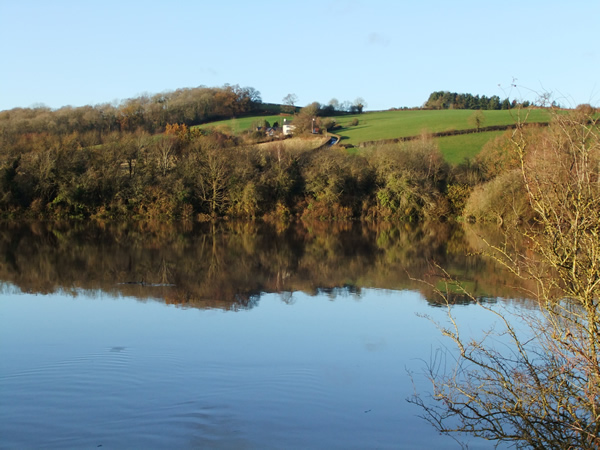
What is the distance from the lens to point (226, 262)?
21.0 meters

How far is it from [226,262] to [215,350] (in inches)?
431

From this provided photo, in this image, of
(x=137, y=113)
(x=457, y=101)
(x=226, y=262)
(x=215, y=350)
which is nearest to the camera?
(x=215, y=350)

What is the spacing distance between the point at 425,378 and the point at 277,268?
11318 mm

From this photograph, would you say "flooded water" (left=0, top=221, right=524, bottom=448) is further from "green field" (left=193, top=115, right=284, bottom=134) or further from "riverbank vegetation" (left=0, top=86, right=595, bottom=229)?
"green field" (left=193, top=115, right=284, bottom=134)

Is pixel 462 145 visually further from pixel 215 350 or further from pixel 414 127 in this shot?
pixel 215 350

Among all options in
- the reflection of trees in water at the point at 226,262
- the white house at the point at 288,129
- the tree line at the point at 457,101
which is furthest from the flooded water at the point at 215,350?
the tree line at the point at 457,101

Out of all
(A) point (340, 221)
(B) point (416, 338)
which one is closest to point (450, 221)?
(A) point (340, 221)

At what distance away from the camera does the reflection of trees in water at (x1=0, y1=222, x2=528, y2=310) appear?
1608 cm

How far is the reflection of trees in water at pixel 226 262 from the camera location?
633 inches

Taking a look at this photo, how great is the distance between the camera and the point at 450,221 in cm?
4194

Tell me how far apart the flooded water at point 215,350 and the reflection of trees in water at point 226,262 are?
133mm

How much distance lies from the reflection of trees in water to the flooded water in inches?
5.3

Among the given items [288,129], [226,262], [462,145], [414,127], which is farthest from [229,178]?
[414,127]

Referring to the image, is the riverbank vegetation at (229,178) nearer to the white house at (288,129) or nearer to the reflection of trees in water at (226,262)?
the reflection of trees in water at (226,262)
